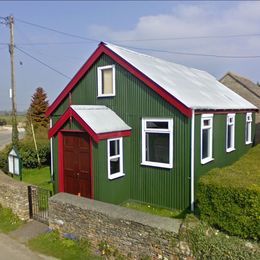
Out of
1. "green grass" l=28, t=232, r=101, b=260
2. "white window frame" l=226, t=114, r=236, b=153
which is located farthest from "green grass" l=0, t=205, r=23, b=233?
"white window frame" l=226, t=114, r=236, b=153

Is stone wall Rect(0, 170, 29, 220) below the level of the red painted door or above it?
below

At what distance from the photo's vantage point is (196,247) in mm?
5664

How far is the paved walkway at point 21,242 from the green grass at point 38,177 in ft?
13.7

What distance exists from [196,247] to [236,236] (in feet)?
2.82

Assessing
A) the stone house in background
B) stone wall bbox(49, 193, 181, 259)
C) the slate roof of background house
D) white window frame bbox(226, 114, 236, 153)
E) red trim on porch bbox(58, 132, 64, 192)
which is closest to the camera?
stone wall bbox(49, 193, 181, 259)

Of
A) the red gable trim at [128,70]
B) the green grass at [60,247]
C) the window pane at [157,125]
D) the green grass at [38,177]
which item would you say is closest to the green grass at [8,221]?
the green grass at [60,247]

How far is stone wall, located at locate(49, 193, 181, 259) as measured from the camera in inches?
241

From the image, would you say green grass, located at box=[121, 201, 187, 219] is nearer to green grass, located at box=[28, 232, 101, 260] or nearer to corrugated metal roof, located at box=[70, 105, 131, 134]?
corrugated metal roof, located at box=[70, 105, 131, 134]

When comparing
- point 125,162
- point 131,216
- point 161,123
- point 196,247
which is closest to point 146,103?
point 161,123

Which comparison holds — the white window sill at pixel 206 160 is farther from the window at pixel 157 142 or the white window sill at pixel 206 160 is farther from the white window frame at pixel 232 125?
the white window frame at pixel 232 125

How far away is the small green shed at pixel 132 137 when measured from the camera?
9.59 m

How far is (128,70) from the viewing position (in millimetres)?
10758

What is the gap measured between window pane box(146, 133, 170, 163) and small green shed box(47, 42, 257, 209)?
0.04 meters

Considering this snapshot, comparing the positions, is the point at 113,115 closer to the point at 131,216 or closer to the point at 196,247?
the point at 131,216
